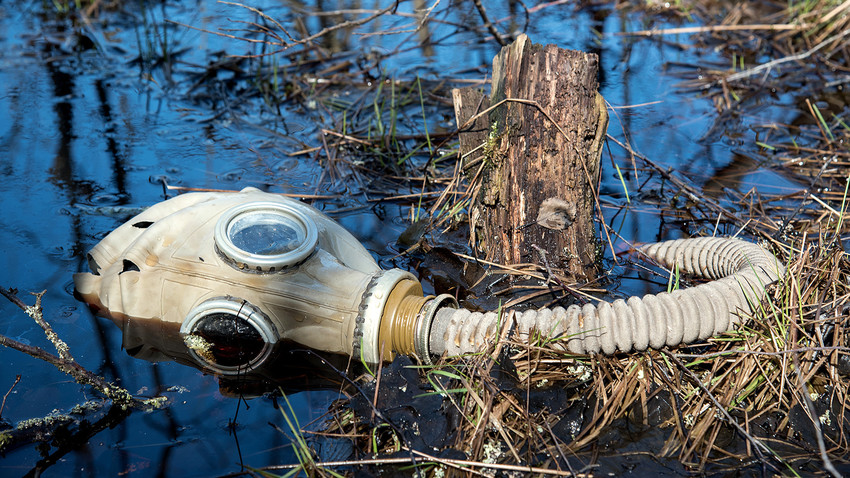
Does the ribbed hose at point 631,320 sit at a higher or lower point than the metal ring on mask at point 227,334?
higher

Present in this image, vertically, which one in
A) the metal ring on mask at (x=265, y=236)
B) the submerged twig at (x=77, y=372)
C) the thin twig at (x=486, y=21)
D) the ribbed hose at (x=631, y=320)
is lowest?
the submerged twig at (x=77, y=372)

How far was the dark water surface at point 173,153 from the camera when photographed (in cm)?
230

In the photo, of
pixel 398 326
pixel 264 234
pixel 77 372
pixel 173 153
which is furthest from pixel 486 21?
pixel 77 372

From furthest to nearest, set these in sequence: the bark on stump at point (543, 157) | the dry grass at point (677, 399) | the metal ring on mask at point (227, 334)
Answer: the bark on stump at point (543, 157) → the metal ring on mask at point (227, 334) → the dry grass at point (677, 399)

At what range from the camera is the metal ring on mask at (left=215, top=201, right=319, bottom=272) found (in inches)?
95.7

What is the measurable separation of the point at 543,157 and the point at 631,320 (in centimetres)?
76

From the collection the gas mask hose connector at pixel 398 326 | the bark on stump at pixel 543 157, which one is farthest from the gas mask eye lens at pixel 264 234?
the bark on stump at pixel 543 157

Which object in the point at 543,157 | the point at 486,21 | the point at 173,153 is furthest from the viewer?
the point at 486,21

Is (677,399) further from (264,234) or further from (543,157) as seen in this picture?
(264,234)

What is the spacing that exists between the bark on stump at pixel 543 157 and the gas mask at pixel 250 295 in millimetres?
472

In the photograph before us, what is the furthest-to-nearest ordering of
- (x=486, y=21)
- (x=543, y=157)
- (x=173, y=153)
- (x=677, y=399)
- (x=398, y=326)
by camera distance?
1. (x=486, y=21)
2. (x=173, y=153)
3. (x=543, y=157)
4. (x=398, y=326)
5. (x=677, y=399)

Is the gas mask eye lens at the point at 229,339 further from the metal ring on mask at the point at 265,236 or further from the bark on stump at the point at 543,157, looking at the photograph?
the bark on stump at the point at 543,157

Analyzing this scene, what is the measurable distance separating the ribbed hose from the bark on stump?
Answer: 48 centimetres

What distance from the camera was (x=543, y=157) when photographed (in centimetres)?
271
